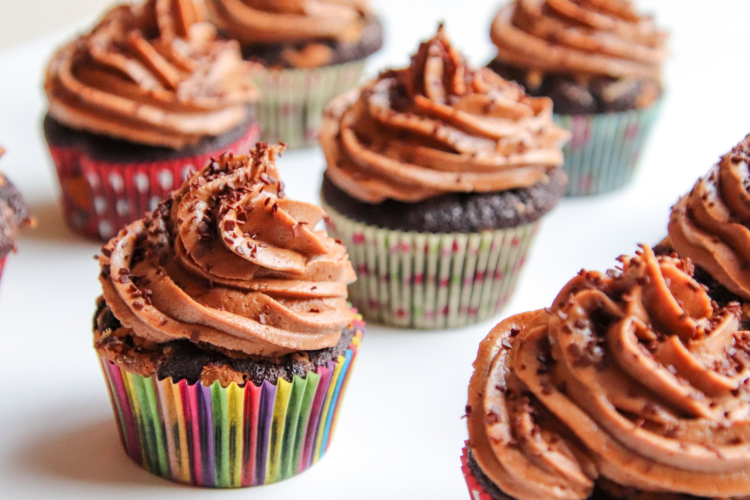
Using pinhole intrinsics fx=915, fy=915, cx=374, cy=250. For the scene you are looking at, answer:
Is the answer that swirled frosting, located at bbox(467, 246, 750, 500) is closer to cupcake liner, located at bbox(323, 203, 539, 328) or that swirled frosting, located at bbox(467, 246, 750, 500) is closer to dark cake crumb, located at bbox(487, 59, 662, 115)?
cupcake liner, located at bbox(323, 203, 539, 328)

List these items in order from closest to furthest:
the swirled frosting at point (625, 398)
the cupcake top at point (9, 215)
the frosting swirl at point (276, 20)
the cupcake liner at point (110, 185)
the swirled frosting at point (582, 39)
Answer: the swirled frosting at point (625, 398) → the cupcake top at point (9, 215) → the cupcake liner at point (110, 185) → the swirled frosting at point (582, 39) → the frosting swirl at point (276, 20)

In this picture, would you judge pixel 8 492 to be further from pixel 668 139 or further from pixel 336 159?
pixel 668 139

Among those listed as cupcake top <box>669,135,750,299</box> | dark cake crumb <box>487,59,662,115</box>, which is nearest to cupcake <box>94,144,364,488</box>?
cupcake top <box>669,135,750,299</box>

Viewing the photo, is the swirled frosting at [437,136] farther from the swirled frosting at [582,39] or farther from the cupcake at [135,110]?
the swirled frosting at [582,39]

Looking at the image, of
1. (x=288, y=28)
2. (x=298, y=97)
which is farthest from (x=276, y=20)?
(x=298, y=97)

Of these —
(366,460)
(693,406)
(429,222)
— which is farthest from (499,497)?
(429,222)

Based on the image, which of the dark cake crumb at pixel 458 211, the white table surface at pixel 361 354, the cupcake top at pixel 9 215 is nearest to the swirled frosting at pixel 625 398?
the white table surface at pixel 361 354
